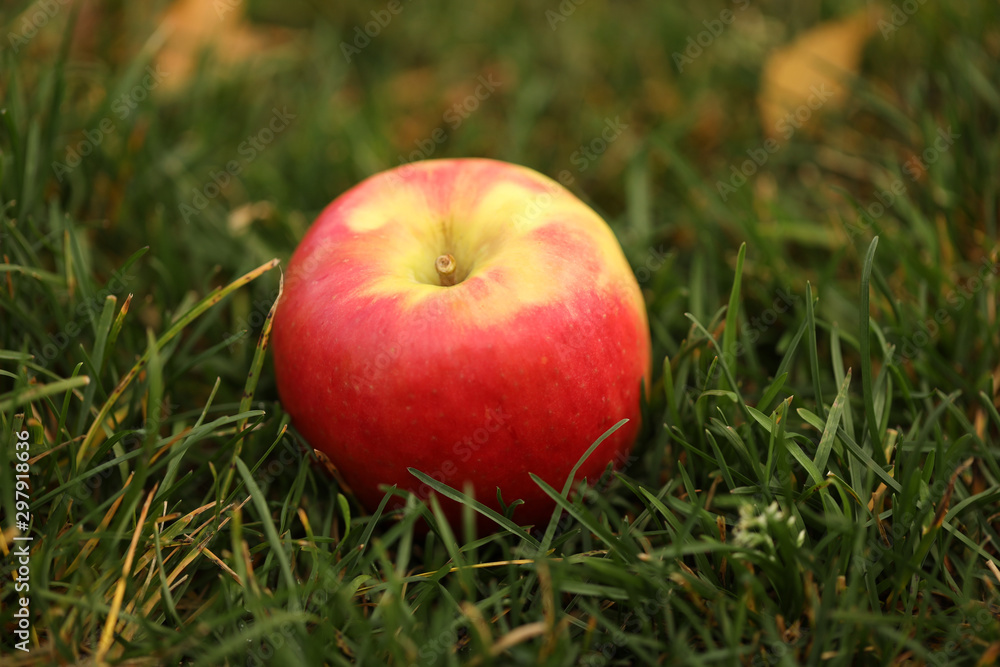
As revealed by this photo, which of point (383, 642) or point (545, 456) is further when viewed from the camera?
point (545, 456)

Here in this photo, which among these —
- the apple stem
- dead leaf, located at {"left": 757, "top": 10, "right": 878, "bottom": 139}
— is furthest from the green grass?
the apple stem

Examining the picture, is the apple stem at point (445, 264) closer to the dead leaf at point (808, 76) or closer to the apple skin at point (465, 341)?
the apple skin at point (465, 341)

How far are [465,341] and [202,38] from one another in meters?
2.34

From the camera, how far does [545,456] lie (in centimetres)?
163

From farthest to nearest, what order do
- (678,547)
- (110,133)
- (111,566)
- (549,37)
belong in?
(549,37) → (110,133) → (111,566) → (678,547)

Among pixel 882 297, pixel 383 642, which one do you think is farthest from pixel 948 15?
pixel 383 642

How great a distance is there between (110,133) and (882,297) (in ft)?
8.44

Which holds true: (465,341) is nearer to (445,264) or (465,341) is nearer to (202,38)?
(445,264)

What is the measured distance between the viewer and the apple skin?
1.53 metres

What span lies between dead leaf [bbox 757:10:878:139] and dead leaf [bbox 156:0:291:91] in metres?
2.19

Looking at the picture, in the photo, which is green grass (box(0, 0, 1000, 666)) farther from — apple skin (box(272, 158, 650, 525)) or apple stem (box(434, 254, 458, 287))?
apple stem (box(434, 254, 458, 287))

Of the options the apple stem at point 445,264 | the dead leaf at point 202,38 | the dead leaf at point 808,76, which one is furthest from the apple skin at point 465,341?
the dead leaf at point 202,38

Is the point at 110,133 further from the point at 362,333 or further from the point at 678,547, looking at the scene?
the point at 678,547

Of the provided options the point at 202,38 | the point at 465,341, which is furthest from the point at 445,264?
the point at 202,38
